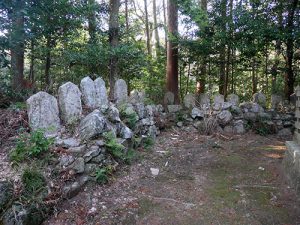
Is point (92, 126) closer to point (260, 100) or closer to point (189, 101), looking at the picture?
point (189, 101)

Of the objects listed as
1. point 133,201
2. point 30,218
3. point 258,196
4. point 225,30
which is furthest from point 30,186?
point 225,30

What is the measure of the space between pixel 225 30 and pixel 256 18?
0.73 meters

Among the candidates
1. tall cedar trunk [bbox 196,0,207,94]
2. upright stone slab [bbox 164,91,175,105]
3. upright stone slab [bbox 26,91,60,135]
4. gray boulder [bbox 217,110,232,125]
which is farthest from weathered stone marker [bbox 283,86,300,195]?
tall cedar trunk [bbox 196,0,207,94]

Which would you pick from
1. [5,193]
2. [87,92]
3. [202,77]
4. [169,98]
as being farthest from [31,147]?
[202,77]

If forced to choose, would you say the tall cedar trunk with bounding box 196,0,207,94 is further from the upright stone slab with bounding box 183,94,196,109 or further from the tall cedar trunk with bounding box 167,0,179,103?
the upright stone slab with bounding box 183,94,196,109

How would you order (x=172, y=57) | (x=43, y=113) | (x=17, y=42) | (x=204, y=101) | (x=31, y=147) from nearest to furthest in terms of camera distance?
(x=31, y=147) < (x=43, y=113) < (x=17, y=42) < (x=204, y=101) < (x=172, y=57)

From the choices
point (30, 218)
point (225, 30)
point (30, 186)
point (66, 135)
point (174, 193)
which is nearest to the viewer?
point (30, 218)

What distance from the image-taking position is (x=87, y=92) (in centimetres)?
454

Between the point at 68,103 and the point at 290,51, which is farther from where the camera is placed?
the point at 290,51

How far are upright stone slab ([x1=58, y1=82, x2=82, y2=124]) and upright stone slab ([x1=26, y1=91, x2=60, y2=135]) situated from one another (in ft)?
0.44

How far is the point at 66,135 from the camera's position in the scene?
12.1 feet

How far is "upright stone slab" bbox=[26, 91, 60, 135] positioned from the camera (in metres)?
3.60

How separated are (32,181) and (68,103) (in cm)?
149

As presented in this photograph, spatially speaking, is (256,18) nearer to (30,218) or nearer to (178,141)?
(178,141)
